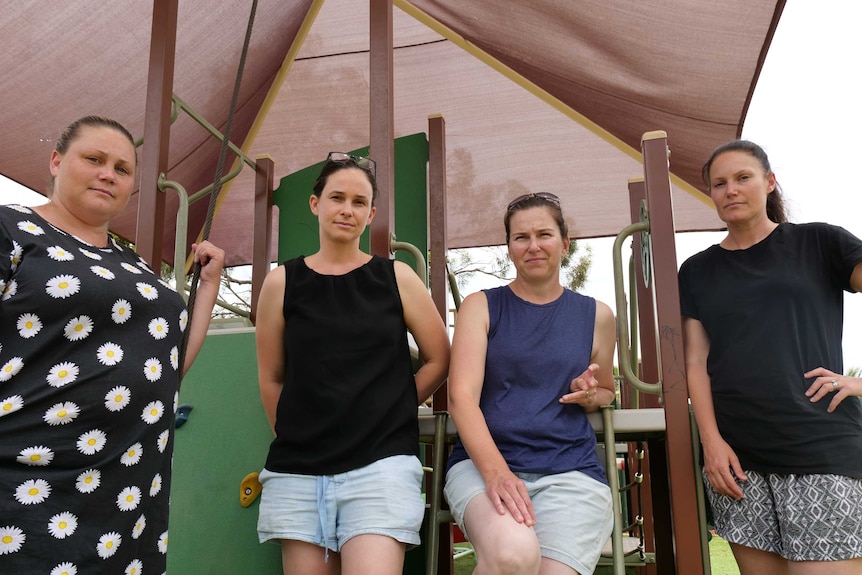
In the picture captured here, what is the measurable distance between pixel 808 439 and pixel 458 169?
4.43 m

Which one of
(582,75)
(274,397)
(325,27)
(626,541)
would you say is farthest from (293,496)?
(325,27)

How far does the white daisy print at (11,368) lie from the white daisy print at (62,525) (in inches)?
10.6

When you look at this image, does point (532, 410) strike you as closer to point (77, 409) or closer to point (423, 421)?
point (423, 421)

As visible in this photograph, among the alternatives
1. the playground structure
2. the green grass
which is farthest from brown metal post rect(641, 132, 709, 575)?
the green grass

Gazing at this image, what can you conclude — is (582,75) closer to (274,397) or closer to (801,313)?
(801,313)

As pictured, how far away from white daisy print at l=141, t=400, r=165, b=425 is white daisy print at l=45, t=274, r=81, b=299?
28cm

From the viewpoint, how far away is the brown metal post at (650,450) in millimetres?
2330

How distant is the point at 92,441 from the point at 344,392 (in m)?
0.58

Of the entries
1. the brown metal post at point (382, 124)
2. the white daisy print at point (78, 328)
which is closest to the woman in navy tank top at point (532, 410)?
the brown metal post at point (382, 124)

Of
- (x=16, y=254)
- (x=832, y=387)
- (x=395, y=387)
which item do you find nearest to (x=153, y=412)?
(x=16, y=254)

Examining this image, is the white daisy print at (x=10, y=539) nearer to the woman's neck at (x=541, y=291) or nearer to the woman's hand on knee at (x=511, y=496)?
the woman's hand on knee at (x=511, y=496)

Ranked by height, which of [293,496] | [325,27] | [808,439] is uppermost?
[325,27]

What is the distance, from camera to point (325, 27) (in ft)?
16.5

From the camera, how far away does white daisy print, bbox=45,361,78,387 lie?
4.32ft
